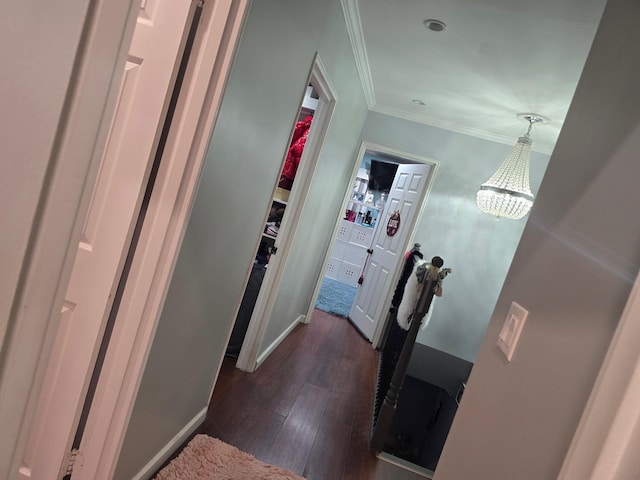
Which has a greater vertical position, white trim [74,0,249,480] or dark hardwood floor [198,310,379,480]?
white trim [74,0,249,480]

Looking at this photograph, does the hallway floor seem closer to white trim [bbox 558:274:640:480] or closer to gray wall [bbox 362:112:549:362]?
gray wall [bbox 362:112:549:362]

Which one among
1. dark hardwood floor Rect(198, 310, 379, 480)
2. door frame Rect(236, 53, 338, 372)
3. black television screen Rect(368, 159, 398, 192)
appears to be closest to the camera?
dark hardwood floor Rect(198, 310, 379, 480)

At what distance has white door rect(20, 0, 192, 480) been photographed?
3.92ft

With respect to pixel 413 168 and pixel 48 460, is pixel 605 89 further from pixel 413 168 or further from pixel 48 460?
pixel 413 168

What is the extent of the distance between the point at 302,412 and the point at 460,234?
2.75m

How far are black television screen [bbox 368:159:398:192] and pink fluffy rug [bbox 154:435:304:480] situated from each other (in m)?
5.95

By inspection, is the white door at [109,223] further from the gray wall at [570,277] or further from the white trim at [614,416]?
the white trim at [614,416]

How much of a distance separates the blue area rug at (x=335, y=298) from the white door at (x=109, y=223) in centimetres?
419

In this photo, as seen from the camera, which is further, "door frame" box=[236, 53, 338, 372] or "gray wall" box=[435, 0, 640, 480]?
"door frame" box=[236, 53, 338, 372]

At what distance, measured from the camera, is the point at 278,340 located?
3.57 metres

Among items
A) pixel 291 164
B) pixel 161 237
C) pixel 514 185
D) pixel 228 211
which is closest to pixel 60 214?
pixel 161 237

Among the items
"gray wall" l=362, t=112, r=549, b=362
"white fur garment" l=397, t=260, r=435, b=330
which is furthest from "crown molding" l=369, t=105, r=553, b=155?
"white fur garment" l=397, t=260, r=435, b=330

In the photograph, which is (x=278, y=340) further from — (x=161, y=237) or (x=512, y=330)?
(x=512, y=330)

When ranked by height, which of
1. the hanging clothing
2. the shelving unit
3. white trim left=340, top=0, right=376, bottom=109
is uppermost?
white trim left=340, top=0, right=376, bottom=109
